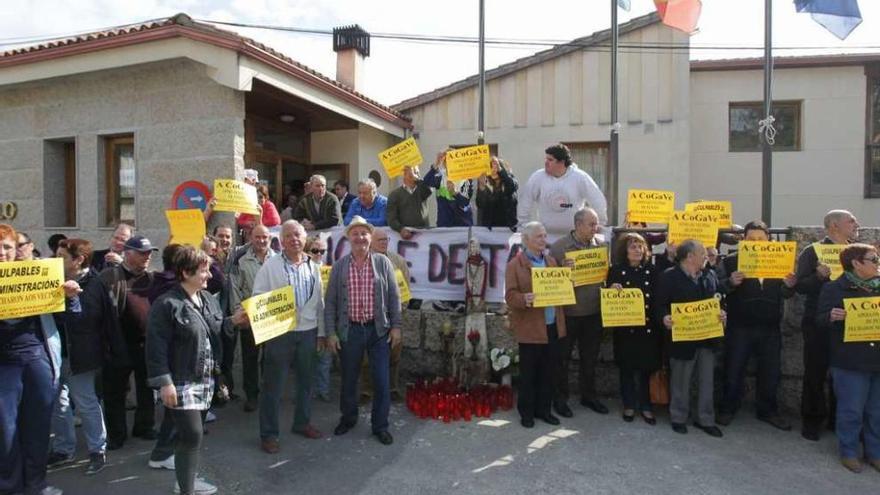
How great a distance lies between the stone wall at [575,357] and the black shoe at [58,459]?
3211 millimetres

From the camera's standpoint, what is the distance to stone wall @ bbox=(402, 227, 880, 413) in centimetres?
515

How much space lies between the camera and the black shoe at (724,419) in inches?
194

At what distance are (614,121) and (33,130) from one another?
8.12 metres

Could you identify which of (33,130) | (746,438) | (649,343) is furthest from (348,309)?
(33,130)

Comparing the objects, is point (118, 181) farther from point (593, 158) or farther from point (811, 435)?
point (811, 435)

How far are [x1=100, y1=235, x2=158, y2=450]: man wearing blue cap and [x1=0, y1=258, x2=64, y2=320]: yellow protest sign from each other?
22.0 inches

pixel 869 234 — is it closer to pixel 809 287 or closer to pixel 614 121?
pixel 809 287

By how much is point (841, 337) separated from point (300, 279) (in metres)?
4.27

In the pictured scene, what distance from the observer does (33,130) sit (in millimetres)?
8031

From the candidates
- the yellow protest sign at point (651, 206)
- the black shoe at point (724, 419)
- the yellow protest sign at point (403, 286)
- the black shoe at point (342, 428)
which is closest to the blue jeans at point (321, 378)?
the black shoe at point (342, 428)

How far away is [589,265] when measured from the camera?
4.99 m

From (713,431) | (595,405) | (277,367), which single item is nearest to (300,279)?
(277,367)

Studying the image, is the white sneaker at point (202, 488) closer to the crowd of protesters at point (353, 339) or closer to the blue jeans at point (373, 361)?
the crowd of protesters at point (353, 339)

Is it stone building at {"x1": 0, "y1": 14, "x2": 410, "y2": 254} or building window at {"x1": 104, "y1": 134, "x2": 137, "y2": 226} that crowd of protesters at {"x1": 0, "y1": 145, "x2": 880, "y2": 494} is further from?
building window at {"x1": 104, "y1": 134, "x2": 137, "y2": 226}
